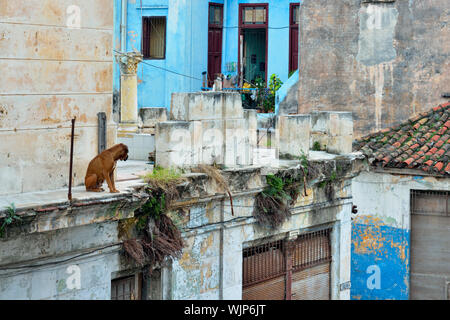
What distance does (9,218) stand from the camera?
8.22 metres

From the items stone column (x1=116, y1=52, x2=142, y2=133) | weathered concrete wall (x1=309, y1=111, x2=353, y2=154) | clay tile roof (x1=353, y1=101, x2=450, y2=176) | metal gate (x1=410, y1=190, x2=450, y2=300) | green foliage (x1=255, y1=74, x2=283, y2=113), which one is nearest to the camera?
weathered concrete wall (x1=309, y1=111, x2=353, y2=154)

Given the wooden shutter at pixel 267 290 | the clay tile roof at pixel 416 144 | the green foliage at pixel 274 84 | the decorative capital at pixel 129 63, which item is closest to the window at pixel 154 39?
the green foliage at pixel 274 84

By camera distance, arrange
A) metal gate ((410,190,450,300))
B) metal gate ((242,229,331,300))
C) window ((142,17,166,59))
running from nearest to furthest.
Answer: metal gate ((242,229,331,300))
metal gate ((410,190,450,300))
window ((142,17,166,59))

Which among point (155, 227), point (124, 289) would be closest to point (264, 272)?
point (124, 289)

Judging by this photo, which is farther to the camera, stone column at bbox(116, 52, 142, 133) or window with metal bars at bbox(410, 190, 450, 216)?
window with metal bars at bbox(410, 190, 450, 216)

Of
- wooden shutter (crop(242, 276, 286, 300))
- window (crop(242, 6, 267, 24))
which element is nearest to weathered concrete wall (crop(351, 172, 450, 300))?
Answer: wooden shutter (crop(242, 276, 286, 300))

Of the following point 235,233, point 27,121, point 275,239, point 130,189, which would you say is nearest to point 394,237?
point 275,239

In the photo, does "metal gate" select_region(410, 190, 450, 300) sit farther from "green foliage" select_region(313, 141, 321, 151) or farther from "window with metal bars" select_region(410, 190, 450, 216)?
"green foliage" select_region(313, 141, 321, 151)

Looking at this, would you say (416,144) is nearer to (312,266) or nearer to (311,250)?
(311,250)

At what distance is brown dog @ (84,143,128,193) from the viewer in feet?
31.0

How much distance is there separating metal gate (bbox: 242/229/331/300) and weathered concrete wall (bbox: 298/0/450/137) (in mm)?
5110

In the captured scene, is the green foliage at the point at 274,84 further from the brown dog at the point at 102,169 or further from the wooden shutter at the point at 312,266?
the brown dog at the point at 102,169

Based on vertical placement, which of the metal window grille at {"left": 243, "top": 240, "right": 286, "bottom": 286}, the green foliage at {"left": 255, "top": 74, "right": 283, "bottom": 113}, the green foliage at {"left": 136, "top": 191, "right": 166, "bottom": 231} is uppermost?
the green foliage at {"left": 255, "top": 74, "right": 283, "bottom": 113}

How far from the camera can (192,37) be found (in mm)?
25125
